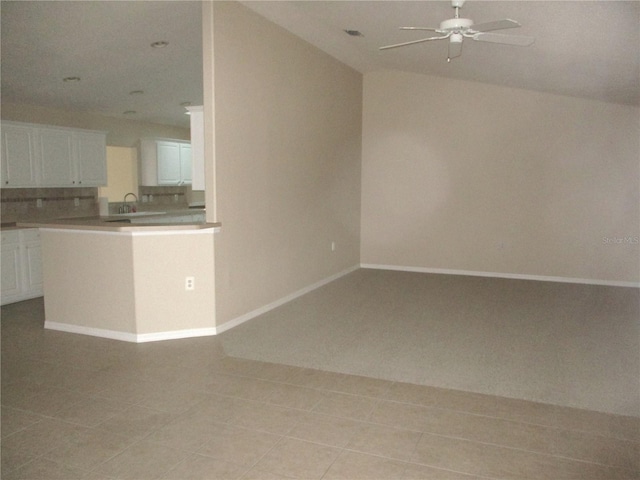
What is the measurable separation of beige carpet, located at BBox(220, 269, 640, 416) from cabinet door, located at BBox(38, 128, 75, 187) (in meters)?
3.55

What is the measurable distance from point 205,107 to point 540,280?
17.3 ft

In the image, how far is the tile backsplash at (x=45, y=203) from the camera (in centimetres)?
646

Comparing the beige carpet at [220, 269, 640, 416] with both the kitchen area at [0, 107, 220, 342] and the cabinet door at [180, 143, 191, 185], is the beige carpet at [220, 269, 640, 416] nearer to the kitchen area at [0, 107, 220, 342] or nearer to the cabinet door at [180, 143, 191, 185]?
the kitchen area at [0, 107, 220, 342]

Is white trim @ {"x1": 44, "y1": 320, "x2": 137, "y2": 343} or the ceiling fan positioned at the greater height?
the ceiling fan

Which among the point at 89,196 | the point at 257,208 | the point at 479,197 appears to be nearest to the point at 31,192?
the point at 89,196

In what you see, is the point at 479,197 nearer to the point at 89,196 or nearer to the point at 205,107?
the point at 205,107

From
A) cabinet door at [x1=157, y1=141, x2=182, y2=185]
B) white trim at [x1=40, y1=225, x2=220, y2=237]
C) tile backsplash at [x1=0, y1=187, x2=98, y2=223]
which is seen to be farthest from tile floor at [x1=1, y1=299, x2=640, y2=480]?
cabinet door at [x1=157, y1=141, x2=182, y2=185]

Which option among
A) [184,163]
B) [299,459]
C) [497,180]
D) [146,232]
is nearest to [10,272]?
[146,232]

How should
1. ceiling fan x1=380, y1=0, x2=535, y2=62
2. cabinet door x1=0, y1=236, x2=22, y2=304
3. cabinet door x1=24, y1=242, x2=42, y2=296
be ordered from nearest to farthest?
ceiling fan x1=380, y1=0, x2=535, y2=62 → cabinet door x1=0, y1=236, x2=22, y2=304 → cabinet door x1=24, y1=242, x2=42, y2=296

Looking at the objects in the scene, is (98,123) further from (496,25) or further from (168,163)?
(496,25)

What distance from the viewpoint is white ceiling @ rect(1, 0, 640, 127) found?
4.02 metres

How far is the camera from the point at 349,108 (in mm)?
7551

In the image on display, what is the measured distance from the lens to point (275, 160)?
553cm

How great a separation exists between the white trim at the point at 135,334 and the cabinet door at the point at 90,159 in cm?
306
